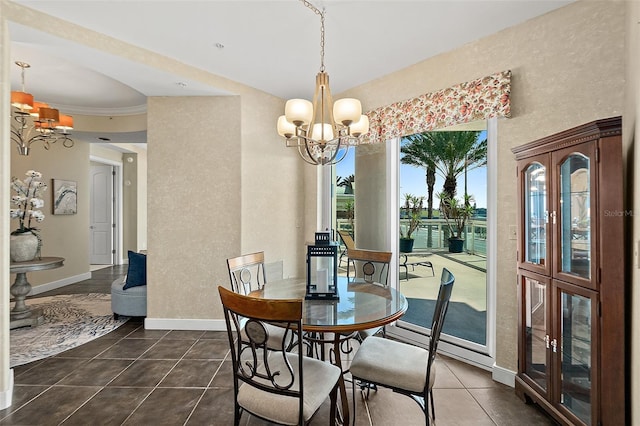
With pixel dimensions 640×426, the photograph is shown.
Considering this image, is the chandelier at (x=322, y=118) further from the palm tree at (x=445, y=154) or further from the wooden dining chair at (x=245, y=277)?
the palm tree at (x=445, y=154)

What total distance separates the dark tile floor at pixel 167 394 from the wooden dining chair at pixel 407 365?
362mm

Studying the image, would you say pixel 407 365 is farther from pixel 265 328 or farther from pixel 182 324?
pixel 182 324

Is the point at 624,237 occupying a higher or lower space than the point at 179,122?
lower

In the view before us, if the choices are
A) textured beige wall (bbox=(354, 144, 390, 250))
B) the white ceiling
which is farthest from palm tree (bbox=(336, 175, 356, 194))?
the white ceiling

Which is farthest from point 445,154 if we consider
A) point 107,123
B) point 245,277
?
point 107,123

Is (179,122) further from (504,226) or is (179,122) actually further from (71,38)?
(504,226)

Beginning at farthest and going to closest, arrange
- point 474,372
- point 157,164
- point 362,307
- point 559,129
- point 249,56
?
point 157,164
point 249,56
point 474,372
point 559,129
point 362,307

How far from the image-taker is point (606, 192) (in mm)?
1579

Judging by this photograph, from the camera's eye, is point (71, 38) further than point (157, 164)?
No

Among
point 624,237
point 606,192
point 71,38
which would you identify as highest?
point 71,38

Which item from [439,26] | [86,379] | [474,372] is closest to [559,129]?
[439,26]

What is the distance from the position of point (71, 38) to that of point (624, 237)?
389cm

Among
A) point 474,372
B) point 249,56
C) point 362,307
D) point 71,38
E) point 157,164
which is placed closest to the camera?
point 362,307

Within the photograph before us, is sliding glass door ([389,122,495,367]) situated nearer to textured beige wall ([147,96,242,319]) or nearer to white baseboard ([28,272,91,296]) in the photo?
textured beige wall ([147,96,242,319])
